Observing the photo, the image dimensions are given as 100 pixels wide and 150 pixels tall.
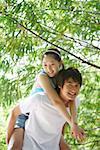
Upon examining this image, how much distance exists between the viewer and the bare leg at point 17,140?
57.6 inches

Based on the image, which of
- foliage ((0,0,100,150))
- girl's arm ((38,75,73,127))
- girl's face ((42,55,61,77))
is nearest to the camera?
girl's arm ((38,75,73,127))

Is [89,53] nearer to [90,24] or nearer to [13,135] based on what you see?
[90,24]

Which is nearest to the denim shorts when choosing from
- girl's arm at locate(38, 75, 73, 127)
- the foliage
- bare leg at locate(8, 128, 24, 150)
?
bare leg at locate(8, 128, 24, 150)

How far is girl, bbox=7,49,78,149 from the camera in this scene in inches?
56.5

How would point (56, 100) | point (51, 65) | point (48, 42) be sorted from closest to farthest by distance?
1. point (56, 100)
2. point (51, 65)
3. point (48, 42)

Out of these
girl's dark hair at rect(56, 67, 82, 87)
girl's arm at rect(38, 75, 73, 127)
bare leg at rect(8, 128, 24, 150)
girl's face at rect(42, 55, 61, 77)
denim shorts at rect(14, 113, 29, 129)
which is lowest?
bare leg at rect(8, 128, 24, 150)

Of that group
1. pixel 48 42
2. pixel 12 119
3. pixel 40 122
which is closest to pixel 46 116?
pixel 40 122

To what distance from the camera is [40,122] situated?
4.81ft

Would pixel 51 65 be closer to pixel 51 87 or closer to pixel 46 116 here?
pixel 51 87

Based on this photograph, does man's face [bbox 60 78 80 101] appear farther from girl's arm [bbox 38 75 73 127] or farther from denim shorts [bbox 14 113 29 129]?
denim shorts [bbox 14 113 29 129]

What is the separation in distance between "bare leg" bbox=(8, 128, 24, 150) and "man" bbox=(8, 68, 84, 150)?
16mm

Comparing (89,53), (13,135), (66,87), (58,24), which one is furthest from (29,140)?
(89,53)

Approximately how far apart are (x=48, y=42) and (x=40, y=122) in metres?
1.12

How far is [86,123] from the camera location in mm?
2945
